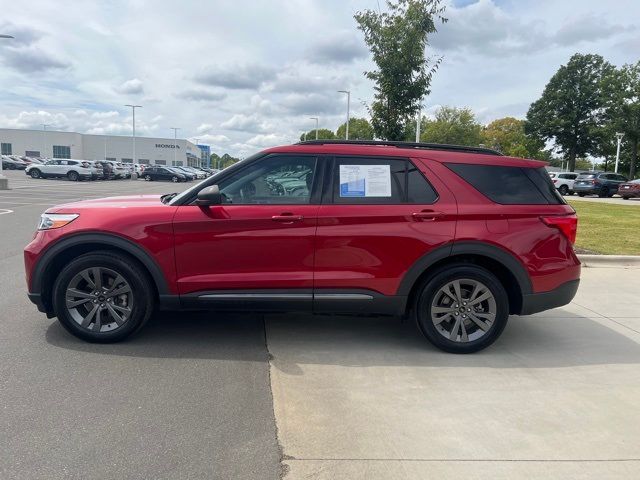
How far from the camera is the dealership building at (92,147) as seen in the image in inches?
3898

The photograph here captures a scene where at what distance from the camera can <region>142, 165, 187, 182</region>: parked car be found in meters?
46.1

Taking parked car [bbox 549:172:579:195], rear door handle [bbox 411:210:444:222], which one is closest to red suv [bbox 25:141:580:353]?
rear door handle [bbox 411:210:444:222]

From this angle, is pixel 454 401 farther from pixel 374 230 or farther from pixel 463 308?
pixel 374 230

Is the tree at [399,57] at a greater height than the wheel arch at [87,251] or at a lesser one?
greater

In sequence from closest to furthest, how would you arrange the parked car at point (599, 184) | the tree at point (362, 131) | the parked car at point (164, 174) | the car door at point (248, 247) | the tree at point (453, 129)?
the car door at point (248, 247) → the tree at point (362, 131) → the parked car at point (599, 184) → the parked car at point (164, 174) → the tree at point (453, 129)

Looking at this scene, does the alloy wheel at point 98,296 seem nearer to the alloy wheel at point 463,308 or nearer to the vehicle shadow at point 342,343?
the vehicle shadow at point 342,343

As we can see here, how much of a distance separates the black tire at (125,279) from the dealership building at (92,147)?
4048 inches

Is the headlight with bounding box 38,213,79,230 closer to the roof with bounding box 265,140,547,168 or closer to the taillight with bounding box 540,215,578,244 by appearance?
the roof with bounding box 265,140,547,168

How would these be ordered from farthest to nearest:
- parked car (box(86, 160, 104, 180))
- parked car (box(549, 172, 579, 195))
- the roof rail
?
parked car (box(86, 160, 104, 180))
parked car (box(549, 172, 579, 195))
the roof rail

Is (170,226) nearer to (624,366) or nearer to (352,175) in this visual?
(352,175)

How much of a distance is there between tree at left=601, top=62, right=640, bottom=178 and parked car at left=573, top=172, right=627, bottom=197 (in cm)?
1954

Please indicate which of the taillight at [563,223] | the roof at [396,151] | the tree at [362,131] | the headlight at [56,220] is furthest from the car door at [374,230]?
the tree at [362,131]

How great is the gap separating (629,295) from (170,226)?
5.96 metres

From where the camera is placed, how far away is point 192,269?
430cm
